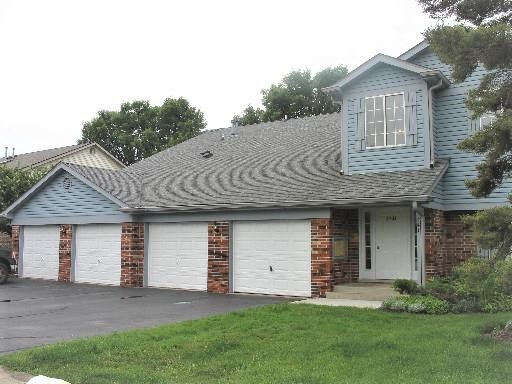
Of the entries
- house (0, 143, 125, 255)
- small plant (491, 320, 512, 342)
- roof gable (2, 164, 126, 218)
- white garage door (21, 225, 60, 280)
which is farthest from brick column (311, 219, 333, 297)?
house (0, 143, 125, 255)

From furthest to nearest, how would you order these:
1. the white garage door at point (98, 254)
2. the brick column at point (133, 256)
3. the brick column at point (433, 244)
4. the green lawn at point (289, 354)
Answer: the white garage door at point (98, 254), the brick column at point (133, 256), the brick column at point (433, 244), the green lawn at point (289, 354)

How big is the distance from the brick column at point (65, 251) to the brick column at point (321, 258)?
32.0 ft

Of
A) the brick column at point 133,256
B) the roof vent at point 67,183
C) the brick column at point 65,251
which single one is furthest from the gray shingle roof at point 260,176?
the brick column at point 65,251

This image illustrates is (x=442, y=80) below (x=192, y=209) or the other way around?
the other way around

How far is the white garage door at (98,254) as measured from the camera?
18781mm

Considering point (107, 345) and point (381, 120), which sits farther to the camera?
point (381, 120)

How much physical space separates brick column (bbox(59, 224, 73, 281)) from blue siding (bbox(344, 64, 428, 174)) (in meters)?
10.5

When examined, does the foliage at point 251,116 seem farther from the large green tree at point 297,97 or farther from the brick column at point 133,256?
the brick column at point 133,256

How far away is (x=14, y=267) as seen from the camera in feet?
73.0

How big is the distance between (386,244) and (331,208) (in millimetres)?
2049

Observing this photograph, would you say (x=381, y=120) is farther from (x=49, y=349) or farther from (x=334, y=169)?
(x=49, y=349)

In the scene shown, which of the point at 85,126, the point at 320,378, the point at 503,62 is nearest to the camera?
the point at 320,378

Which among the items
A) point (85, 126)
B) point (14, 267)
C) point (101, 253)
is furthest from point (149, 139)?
point (101, 253)

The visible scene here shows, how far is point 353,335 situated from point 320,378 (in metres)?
2.52
